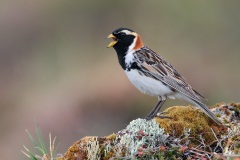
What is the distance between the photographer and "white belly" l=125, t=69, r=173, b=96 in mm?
8453

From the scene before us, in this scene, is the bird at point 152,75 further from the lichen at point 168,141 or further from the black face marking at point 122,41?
the lichen at point 168,141

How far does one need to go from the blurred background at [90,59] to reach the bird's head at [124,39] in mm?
6084

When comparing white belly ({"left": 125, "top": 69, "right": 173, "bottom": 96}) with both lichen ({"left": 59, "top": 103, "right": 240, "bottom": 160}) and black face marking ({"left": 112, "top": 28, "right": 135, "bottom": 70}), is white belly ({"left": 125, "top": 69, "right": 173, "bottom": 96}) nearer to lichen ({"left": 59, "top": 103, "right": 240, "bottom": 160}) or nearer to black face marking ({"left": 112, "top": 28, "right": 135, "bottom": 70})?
black face marking ({"left": 112, "top": 28, "right": 135, "bottom": 70})

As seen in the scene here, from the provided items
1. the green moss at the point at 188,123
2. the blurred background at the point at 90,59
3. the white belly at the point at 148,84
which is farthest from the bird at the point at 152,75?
the blurred background at the point at 90,59

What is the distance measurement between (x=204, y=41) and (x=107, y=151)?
43.1 ft

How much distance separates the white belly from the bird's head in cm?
43

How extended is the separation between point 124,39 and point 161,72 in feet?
2.14

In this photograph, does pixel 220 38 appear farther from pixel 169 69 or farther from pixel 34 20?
pixel 169 69

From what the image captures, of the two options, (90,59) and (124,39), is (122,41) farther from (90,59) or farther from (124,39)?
(90,59)

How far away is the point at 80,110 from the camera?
16734 millimetres

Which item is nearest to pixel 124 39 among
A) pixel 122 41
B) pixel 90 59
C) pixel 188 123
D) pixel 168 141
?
pixel 122 41

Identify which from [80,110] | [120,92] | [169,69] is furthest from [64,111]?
[169,69]

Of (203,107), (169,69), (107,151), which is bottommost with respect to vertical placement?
(107,151)

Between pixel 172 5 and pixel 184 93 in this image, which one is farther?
pixel 172 5
